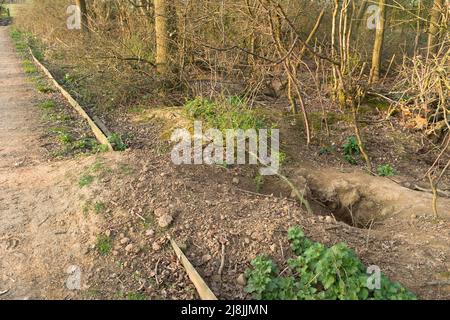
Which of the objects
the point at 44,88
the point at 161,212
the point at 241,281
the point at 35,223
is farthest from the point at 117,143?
the point at 44,88

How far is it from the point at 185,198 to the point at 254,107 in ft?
12.0

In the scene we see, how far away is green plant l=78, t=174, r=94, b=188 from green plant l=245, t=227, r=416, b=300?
2529 millimetres

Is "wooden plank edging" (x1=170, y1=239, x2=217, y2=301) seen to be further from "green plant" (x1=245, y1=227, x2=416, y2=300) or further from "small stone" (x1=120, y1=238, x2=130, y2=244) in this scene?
"small stone" (x1=120, y1=238, x2=130, y2=244)

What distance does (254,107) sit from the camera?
8305 mm

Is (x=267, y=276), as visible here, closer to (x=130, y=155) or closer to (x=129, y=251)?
(x=129, y=251)

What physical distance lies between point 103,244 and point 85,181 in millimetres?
1257

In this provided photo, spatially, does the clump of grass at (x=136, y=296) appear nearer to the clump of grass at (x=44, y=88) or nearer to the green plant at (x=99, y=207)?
the green plant at (x=99, y=207)

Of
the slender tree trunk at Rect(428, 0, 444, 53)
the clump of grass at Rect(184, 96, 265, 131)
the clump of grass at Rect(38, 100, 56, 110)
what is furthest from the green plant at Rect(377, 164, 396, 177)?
the clump of grass at Rect(38, 100, 56, 110)

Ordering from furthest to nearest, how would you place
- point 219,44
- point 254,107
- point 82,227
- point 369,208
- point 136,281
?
point 219,44, point 254,107, point 369,208, point 82,227, point 136,281

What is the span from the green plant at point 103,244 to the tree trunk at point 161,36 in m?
5.50

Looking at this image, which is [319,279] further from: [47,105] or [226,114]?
[47,105]

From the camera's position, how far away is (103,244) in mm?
4520

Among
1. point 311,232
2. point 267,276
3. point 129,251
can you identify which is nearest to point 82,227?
point 129,251

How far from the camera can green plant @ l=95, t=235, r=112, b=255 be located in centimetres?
445
